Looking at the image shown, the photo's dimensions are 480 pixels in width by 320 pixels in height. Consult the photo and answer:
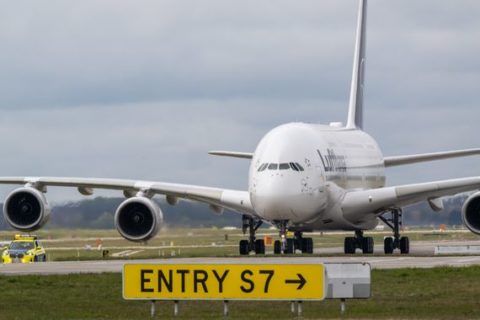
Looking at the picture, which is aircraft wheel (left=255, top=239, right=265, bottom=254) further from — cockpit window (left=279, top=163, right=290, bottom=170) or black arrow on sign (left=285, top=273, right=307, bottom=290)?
black arrow on sign (left=285, top=273, right=307, bottom=290)

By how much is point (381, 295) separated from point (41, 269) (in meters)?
13.7

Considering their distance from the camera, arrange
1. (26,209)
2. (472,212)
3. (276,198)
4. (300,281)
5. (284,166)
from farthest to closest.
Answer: (26,209)
(284,166)
(472,212)
(276,198)
(300,281)

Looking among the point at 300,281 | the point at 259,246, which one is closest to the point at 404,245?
the point at 259,246

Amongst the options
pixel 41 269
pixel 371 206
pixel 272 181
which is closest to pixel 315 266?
pixel 41 269

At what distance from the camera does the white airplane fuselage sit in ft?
155

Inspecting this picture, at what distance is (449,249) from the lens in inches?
2109

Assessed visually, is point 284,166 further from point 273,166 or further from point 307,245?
point 307,245

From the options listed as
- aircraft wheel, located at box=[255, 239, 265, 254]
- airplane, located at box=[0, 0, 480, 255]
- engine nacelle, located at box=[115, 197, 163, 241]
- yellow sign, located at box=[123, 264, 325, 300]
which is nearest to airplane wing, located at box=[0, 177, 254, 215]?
airplane, located at box=[0, 0, 480, 255]

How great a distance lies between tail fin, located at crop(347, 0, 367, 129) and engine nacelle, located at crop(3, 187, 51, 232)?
17.0 m

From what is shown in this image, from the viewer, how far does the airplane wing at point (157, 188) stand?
5106 centimetres

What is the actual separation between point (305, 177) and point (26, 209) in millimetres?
9886

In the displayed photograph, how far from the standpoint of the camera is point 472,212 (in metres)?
47.4

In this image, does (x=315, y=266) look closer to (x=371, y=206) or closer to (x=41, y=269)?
(x=41, y=269)

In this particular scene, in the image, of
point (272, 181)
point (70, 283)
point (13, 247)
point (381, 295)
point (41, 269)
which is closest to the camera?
point (381, 295)
